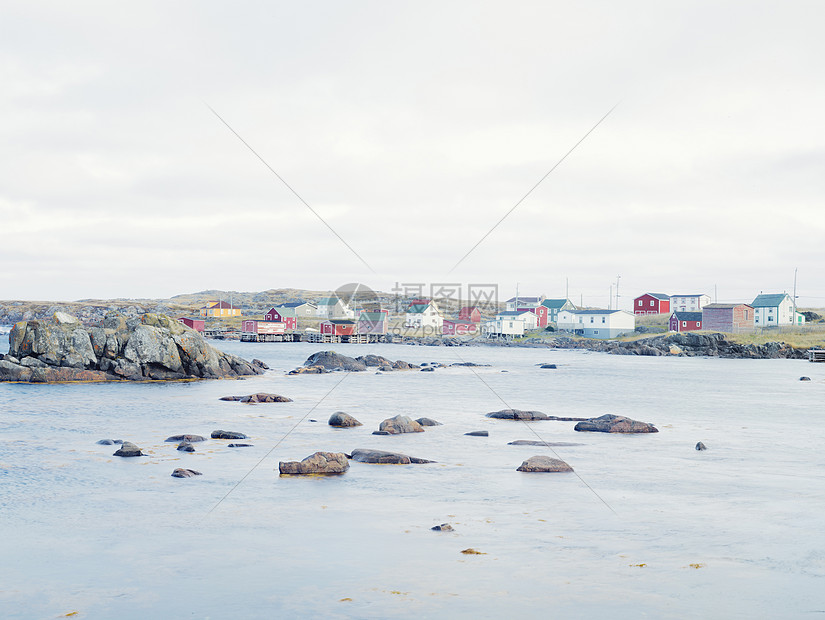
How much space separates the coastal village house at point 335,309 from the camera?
162 m

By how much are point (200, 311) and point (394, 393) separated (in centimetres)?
15157

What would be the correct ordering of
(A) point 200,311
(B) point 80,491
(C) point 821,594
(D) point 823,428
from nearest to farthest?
(C) point 821,594
(B) point 80,491
(D) point 823,428
(A) point 200,311

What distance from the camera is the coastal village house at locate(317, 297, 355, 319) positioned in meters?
162

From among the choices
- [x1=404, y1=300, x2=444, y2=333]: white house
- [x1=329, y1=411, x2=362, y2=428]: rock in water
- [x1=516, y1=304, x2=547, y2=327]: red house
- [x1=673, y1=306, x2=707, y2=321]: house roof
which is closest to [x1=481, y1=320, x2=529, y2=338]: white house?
[x1=516, y1=304, x2=547, y2=327]: red house

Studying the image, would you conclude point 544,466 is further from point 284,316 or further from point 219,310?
point 219,310

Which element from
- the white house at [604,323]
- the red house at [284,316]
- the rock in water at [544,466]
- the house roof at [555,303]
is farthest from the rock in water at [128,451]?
the house roof at [555,303]

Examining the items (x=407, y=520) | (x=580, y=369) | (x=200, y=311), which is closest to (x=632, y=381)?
(x=580, y=369)

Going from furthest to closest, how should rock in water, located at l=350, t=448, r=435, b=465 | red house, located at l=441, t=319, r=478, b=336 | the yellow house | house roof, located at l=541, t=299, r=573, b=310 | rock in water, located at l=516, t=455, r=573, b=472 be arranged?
the yellow house, red house, located at l=441, t=319, r=478, b=336, house roof, located at l=541, t=299, r=573, b=310, rock in water, located at l=350, t=448, r=435, b=465, rock in water, located at l=516, t=455, r=573, b=472

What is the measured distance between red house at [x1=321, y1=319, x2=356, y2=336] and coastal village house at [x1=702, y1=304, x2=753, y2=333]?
209 feet

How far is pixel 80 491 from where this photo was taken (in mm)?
18188

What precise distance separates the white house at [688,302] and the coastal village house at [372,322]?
59898mm

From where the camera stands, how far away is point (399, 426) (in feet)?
93.0

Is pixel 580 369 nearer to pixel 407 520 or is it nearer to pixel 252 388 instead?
pixel 252 388

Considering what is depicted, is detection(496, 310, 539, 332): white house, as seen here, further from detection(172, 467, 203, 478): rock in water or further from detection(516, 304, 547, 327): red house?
detection(172, 467, 203, 478): rock in water
